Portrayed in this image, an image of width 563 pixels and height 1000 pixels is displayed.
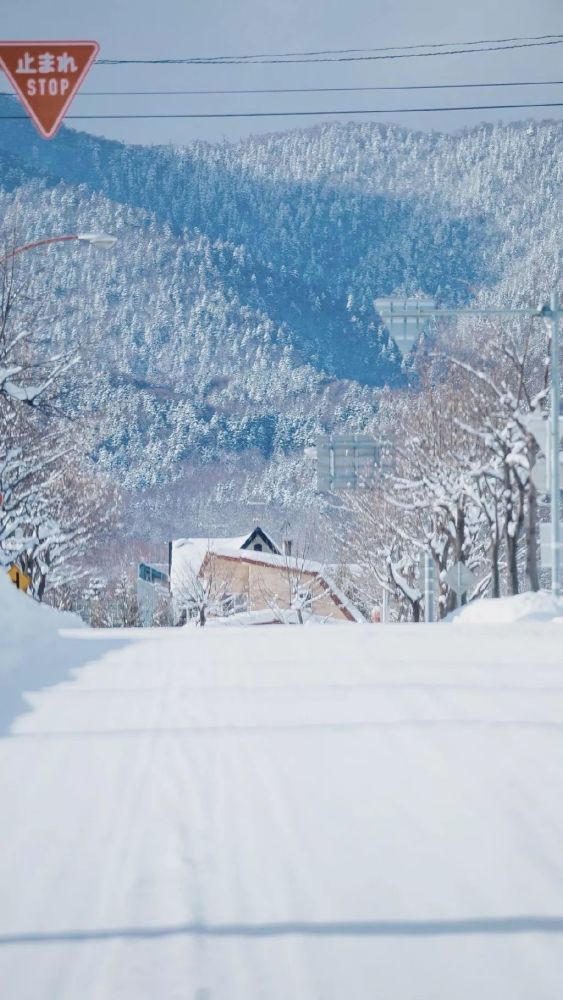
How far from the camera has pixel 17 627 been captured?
16.6 metres

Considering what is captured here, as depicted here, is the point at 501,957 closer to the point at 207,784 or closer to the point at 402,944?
the point at 402,944

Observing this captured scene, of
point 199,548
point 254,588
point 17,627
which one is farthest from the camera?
point 199,548

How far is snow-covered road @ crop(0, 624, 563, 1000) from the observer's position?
4.17 m

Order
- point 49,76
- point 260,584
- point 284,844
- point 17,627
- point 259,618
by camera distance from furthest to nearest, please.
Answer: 1. point 260,584
2. point 259,618
3. point 17,627
4. point 49,76
5. point 284,844

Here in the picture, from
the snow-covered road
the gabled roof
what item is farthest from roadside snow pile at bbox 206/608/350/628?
the snow-covered road

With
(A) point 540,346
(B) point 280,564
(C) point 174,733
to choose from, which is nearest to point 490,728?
(C) point 174,733

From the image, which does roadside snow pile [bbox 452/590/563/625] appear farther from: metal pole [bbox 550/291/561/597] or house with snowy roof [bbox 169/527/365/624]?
house with snowy roof [bbox 169/527/365/624]

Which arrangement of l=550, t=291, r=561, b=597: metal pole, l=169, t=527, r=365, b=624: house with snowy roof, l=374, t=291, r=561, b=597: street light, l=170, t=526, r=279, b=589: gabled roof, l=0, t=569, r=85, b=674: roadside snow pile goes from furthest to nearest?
1. l=170, t=526, r=279, b=589: gabled roof
2. l=169, t=527, r=365, b=624: house with snowy roof
3. l=550, t=291, r=561, b=597: metal pole
4. l=374, t=291, r=561, b=597: street light
5. l=0, t=569, r=85, b=674: roadside snow pile

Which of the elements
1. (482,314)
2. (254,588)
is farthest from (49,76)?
(254,588)

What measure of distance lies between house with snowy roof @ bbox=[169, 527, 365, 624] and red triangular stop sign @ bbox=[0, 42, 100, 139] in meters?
58.4

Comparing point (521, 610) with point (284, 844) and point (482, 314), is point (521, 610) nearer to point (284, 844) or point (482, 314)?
point (482, 314)

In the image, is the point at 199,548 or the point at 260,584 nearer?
the point at 260,584

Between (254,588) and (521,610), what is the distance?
2542 inches

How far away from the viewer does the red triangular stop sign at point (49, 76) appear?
14.1 metres
